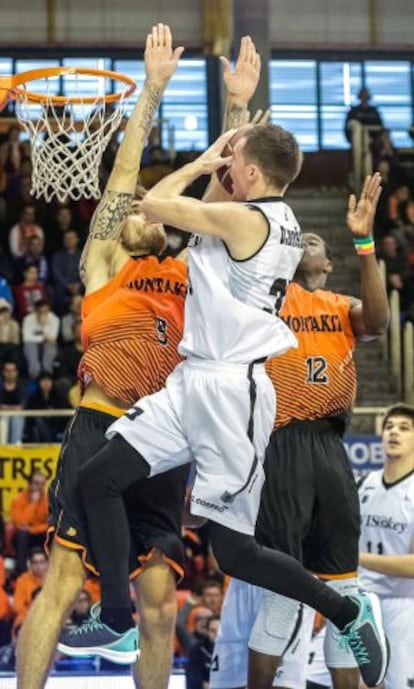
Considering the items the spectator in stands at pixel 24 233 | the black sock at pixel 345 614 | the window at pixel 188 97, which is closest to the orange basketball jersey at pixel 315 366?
the black sock at pixel 345 614

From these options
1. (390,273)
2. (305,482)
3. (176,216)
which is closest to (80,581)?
(305,482)

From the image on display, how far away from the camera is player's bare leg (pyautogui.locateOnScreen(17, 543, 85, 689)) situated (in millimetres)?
6000

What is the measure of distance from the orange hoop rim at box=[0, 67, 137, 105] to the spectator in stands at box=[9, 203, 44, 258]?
423 inches

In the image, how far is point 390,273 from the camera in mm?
19594

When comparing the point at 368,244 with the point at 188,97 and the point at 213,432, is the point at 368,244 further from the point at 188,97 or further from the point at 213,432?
the point at 188,97

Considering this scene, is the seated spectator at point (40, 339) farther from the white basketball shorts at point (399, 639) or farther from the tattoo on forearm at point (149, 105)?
the tattoo on forearm at point (149, 105)

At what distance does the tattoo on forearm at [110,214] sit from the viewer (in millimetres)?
6520

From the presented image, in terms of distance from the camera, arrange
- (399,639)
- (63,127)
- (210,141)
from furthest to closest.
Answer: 1. (210,141)
2. (399,639)
3. (63,127)

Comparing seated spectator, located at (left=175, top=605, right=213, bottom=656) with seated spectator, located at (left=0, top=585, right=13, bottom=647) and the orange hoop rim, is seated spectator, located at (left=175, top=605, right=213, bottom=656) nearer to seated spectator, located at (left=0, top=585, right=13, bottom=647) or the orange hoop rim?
seated spectator, located at (left=0, top=585, right=13, bottom=647)

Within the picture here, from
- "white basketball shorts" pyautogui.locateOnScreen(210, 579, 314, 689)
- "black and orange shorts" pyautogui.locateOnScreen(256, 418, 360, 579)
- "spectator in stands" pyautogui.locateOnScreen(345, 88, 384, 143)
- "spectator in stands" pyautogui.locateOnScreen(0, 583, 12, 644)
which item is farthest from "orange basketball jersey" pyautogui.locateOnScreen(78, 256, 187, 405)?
"spectator in stands" pyautogui.locateOnScreen(345, 88, 384, 143)

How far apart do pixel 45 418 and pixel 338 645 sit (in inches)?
357

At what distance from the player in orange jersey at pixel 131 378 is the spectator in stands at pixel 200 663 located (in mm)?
4877

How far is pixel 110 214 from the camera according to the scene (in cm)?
652

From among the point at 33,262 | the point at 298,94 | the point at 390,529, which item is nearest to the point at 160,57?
the point at 390,529
